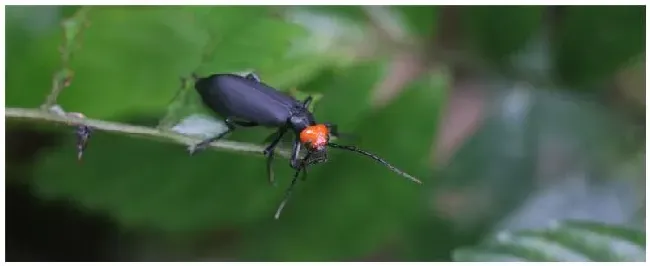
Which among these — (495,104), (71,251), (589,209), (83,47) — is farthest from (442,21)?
(71,251)

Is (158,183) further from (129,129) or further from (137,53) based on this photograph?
(129,129)

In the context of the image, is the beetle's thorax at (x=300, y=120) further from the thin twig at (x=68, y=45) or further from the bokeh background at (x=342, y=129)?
the thin twig at (x=68, y=45)

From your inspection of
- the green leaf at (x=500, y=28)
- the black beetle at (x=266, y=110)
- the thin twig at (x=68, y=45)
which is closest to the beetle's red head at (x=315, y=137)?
the black beetle at (x=266, y=110)

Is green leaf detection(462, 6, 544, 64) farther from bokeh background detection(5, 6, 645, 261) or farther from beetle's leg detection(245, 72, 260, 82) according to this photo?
beetle's leg detection(245, 72, 260, 82)

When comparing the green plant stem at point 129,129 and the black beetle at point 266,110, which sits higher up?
the black beetle at point 266,110

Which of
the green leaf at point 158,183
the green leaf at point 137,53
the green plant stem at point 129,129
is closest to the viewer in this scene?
the green plant stem at point 129,129

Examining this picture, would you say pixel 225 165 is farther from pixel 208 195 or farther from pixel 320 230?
pixel 320 230

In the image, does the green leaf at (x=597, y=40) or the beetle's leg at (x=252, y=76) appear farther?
the green leaf at (x=597, y=40)
